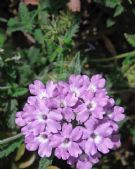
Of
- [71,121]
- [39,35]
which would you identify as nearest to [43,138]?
[71,121]

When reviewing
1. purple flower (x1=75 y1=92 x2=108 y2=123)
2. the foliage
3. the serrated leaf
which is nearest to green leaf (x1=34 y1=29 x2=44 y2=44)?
the foliage

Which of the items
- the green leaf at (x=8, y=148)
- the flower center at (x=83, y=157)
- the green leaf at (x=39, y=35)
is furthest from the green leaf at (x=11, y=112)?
the flower center at (x=83, y=157)

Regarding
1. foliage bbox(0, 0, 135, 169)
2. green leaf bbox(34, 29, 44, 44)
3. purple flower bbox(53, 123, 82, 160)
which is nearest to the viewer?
purple flower bbox(53, 123, 82, 160)

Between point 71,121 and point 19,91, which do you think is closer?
point 71,121

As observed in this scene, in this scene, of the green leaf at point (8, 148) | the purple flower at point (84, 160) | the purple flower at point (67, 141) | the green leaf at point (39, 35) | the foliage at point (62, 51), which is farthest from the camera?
the green leaf at point (39, 35)

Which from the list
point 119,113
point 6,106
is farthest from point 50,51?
point 119,113

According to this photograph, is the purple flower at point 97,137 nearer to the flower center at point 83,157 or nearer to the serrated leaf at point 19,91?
the flower center at point 83,157

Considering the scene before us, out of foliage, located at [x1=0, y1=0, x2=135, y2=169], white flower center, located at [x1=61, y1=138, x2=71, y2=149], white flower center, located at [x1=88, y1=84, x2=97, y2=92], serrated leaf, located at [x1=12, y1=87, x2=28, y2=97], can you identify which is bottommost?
white flower center, located at [x1=61, y1=138, x2=71, y2=149]

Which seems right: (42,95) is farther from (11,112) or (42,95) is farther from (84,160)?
(11,112)

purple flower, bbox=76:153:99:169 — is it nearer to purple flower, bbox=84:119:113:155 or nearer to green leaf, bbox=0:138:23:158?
purple flower, bbox=84:119:113:155
